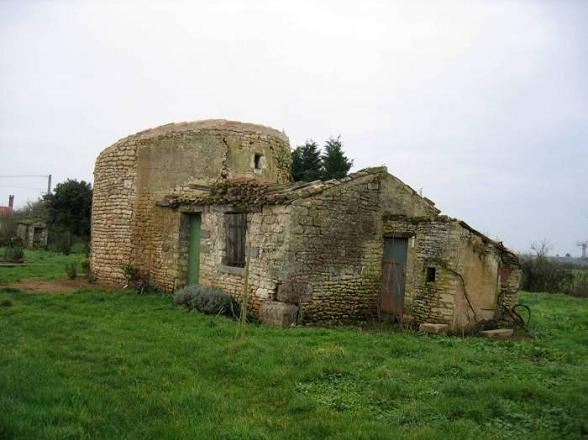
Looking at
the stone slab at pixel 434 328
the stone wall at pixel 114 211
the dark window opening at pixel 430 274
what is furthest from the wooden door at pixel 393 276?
the stone wall at pixel 114 211

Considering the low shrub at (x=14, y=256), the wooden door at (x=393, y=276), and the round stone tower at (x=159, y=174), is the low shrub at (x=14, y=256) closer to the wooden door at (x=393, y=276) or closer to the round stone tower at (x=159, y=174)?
the round stone tower at (x=159, y=174)

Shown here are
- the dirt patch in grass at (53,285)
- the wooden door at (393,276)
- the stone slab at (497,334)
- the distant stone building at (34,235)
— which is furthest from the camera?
the distant stone building at (34,235)

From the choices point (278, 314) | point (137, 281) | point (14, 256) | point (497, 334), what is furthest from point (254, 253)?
point (14, 256)

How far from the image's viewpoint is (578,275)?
22141mm

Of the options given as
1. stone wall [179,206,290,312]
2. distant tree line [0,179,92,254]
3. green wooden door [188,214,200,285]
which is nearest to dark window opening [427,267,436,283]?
stone wall [179,206,290,312]

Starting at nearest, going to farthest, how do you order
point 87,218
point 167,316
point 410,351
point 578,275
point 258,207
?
point 410,351 → point 167,316 → point 258,207 → point 578,275 → point 87,218

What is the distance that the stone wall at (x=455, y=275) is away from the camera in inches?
383

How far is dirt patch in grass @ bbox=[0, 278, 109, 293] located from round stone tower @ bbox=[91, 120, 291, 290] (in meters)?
0.58

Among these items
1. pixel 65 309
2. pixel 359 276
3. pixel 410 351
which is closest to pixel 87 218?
pixel 65 309

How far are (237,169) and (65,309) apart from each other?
18.0 ft

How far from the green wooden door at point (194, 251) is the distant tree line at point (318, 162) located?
12672 mm

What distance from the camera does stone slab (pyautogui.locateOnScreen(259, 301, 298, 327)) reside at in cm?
930

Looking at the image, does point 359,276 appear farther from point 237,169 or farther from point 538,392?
point 538,392

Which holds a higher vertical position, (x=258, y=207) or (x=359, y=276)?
(x=258, y=207)
